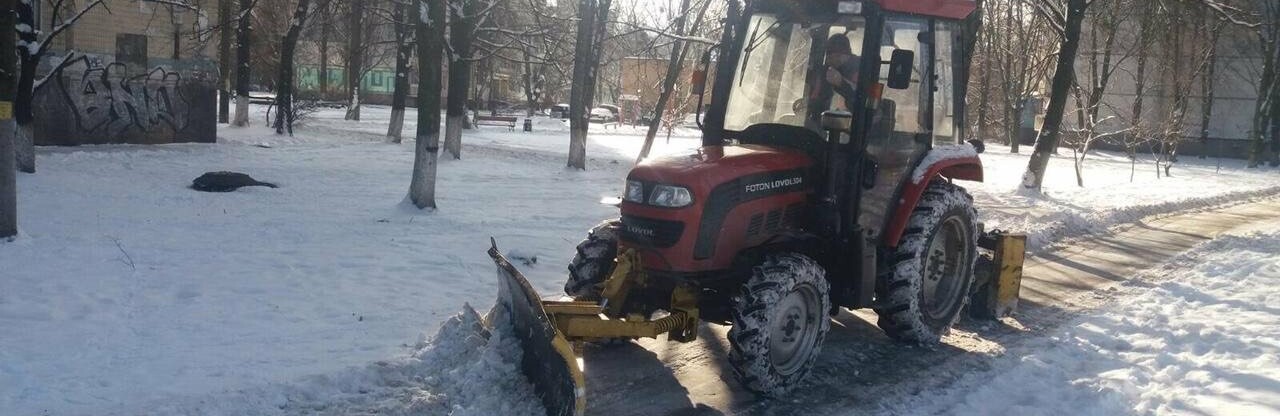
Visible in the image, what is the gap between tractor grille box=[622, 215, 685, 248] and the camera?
566cm

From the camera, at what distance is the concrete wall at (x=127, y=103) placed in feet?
62.2

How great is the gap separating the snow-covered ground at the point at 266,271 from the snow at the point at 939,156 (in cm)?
315

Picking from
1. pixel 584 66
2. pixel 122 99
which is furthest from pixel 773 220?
pixel 122 99

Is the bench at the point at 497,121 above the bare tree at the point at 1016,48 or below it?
below

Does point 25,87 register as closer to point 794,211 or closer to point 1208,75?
point 794,211

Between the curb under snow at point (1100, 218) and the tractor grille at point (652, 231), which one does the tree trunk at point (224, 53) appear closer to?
the curb under snow at point (1100, 218)

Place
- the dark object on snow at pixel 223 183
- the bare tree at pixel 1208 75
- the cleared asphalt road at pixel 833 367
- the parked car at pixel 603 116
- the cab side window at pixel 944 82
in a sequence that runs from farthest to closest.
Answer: the parked car at pixel 603 116 < the bare tree at pixel 1208 75 < the dark object on snow at pixel 223 183 < the cab side window at pixel 944 82 < the cleared asphalt road at pixel 833 367

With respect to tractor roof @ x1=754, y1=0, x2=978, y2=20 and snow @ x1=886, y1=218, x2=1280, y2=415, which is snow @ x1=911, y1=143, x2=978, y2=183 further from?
snow @ x1=886, y1=218, x2=1280, y2=415

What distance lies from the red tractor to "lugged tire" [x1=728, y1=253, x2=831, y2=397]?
0.01 meters

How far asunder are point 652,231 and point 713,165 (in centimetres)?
52

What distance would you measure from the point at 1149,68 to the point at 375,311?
132 ft

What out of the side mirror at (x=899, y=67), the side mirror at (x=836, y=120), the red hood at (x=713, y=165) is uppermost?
the side mirror at (x=899, y=67)

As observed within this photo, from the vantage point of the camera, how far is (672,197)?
567 cm

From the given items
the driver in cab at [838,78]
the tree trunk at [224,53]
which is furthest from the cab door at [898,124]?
the tree trunk at [224,53]
